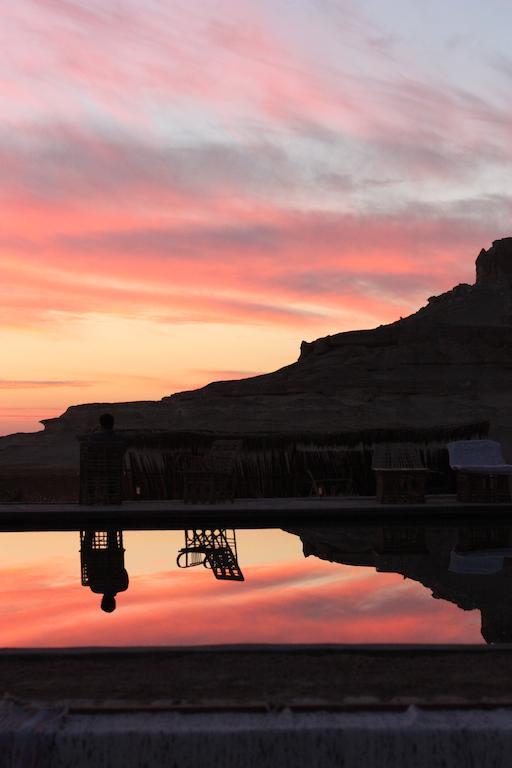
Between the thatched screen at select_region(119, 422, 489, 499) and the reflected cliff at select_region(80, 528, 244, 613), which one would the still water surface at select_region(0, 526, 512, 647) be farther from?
the thatched screen at select_region(119, 422, 489, 499)

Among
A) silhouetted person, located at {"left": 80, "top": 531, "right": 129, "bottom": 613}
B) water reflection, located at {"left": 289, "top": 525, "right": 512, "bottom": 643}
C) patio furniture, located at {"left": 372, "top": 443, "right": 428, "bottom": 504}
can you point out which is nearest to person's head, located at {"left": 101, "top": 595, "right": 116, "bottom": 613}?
silhouetted person, located at {"left": 80, "top": 531, "right": 129, "bottom": 613}

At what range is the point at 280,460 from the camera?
19.6 m

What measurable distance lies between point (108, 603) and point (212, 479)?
7.41 metres

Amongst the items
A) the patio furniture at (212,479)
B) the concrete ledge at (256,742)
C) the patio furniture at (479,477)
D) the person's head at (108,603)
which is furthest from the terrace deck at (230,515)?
the concrete ledge at (256,742)

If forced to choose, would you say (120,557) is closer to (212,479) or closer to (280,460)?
(212,479)

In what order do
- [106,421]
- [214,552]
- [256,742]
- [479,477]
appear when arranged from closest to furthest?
1. [256,742]
2. [214,552]
3. [106,421]
4. [479,477]

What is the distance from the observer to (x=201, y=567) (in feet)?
39.5

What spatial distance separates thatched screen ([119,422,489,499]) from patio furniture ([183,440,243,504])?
64 centimetres

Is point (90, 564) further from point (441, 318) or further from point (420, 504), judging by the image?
point (441, 318)

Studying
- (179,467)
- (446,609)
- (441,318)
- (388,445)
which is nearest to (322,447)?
(388,445)

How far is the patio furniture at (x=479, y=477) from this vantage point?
56.3 feet

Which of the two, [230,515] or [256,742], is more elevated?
[230,515]

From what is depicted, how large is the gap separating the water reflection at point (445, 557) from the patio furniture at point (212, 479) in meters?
2.50

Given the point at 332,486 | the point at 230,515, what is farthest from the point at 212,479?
the point at 332,486
